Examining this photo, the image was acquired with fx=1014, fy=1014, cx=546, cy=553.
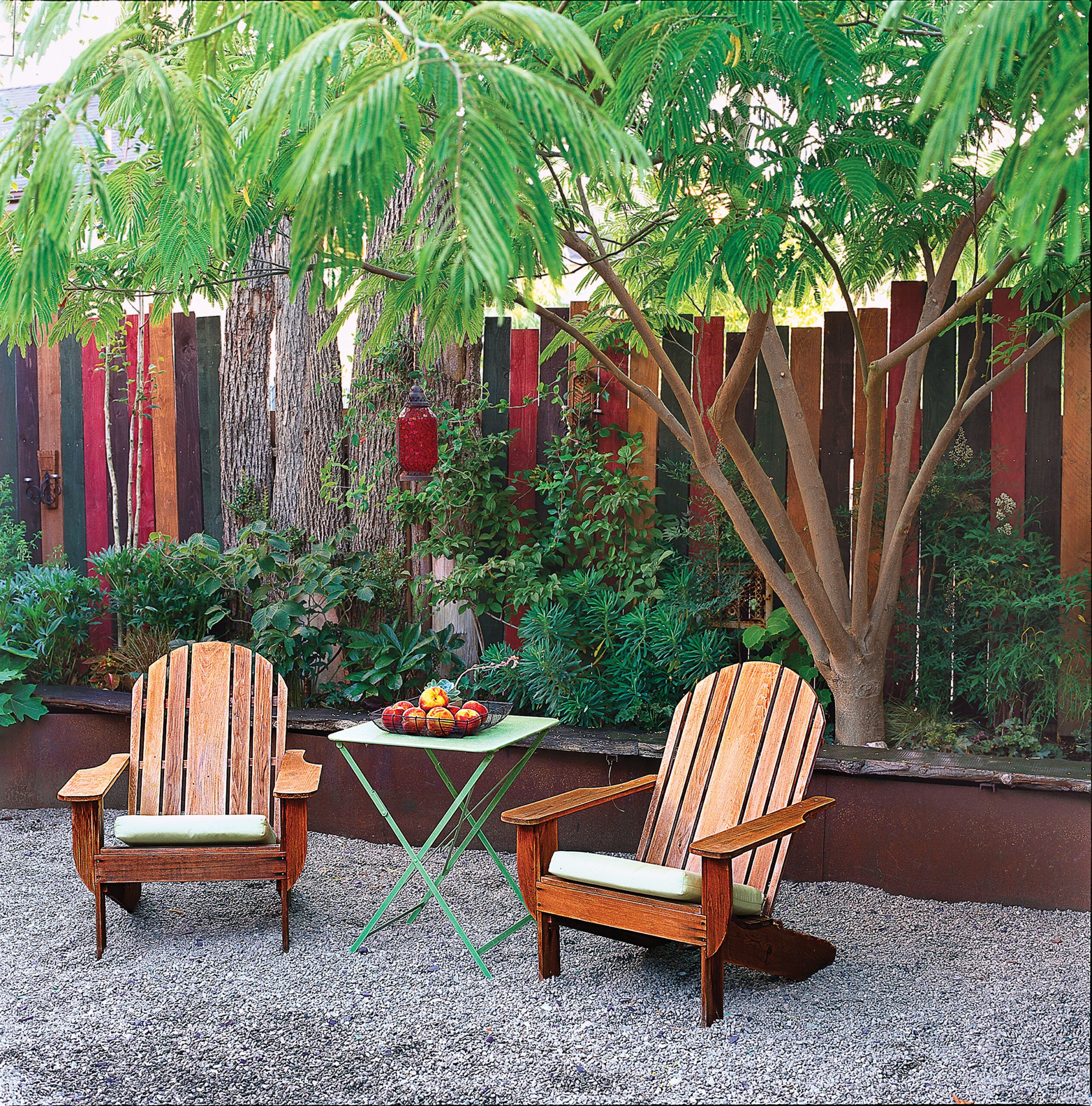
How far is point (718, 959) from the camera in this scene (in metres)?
2.84

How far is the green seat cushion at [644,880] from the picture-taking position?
9.44ft

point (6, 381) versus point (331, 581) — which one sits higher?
point (6, 381)

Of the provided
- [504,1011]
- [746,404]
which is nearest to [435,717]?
[504,1011]

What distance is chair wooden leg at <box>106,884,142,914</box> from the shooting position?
138 inches

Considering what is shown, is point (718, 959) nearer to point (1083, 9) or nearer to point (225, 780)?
point (225, 780)

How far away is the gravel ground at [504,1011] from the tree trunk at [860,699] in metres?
0.59

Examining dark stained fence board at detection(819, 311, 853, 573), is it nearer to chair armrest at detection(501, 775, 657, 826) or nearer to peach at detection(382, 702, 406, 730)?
chair armrest at detection(501, 775, 657, 826)

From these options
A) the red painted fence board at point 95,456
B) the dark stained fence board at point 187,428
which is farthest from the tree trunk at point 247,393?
the red painted fence board at point 95,456

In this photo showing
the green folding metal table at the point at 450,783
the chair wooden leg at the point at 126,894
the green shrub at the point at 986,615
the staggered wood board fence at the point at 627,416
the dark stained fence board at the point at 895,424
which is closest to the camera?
the green folding metal table at the point at 450,783

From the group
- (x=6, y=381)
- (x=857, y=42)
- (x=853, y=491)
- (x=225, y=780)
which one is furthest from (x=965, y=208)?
(x=6, y=381)

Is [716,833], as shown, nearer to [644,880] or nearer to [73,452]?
[644,880]

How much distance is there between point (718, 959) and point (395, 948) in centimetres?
113

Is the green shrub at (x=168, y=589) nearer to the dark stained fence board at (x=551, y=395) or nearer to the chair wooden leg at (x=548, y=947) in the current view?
the dark stained fence board at (x=551, y=395)

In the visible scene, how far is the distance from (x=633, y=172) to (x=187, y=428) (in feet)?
9.86
